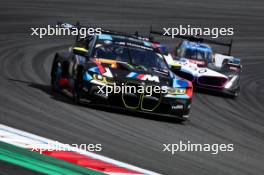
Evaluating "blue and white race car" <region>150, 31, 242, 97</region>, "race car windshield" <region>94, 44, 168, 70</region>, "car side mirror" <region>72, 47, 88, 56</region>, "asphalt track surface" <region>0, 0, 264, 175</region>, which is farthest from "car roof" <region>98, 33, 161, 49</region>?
"blue and white race car" <region>150, 31, 242, 97</region>

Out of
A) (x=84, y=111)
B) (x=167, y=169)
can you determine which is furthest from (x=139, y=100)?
(x=167, y=169)

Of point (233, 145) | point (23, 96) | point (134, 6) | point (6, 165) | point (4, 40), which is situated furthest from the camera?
point (134, 6)

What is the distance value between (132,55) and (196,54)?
5325mm

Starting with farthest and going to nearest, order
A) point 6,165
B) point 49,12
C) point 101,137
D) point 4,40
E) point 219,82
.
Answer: point 49,12 < point 4,40 < point 219,82 < point 101,137 < point 6,165

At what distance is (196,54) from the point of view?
1845cm

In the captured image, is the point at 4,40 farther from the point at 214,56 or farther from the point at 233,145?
the point at 233,145

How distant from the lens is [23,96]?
12828 mm

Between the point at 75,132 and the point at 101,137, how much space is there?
349 mm
